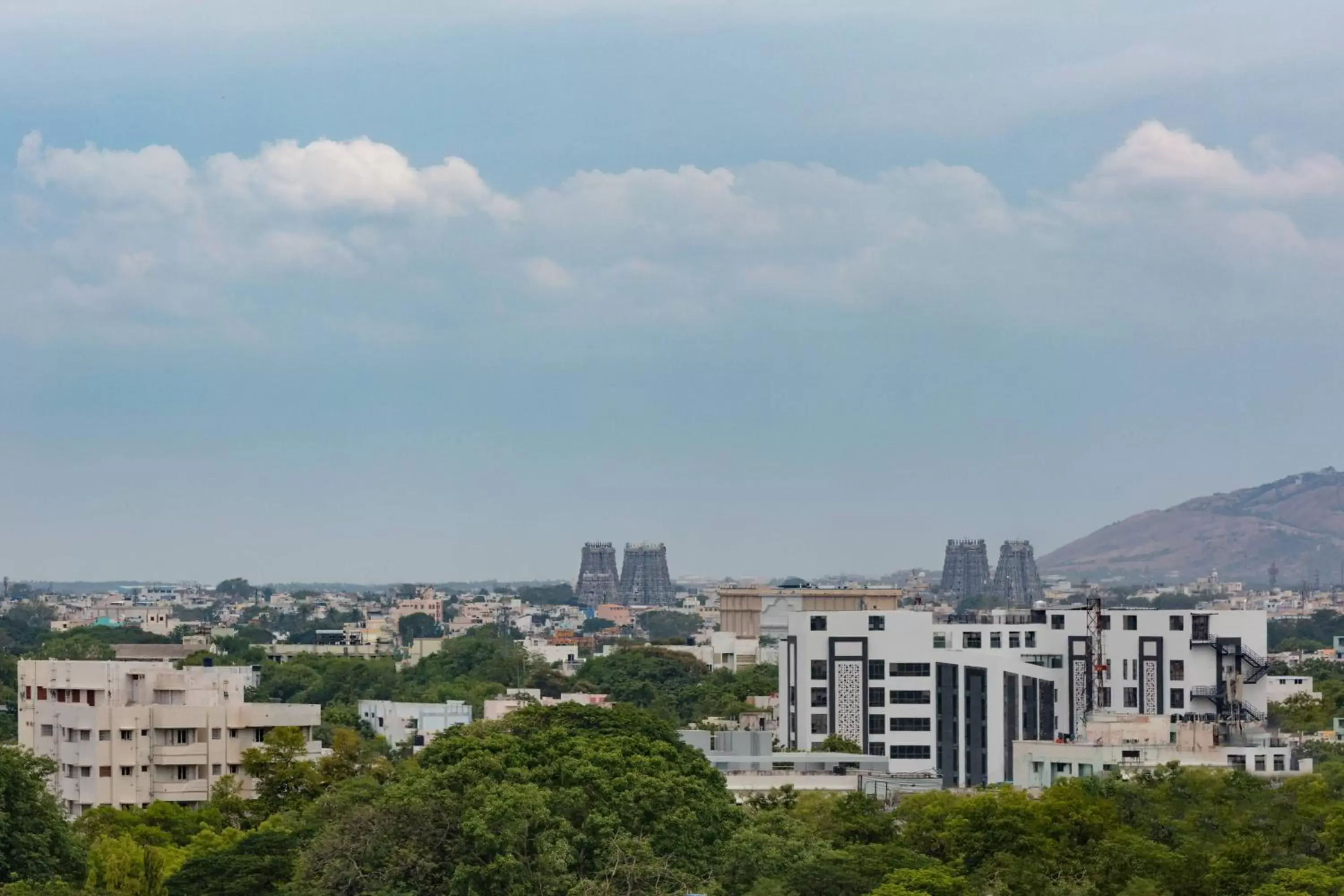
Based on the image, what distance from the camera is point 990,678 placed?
8081cm

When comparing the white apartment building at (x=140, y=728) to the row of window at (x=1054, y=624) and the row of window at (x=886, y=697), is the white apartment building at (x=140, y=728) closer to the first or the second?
the row of window at (x=886, y=697)

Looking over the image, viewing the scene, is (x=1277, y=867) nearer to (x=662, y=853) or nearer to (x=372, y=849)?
(x=662, y=853)

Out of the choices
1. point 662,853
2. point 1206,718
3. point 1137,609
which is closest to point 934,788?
point 1206,718

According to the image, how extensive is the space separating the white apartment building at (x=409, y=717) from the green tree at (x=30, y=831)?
5040 centimetres

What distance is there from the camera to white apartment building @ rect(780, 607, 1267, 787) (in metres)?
80.8

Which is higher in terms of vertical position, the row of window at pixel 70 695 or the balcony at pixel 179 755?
the row of window at pixel 70 695

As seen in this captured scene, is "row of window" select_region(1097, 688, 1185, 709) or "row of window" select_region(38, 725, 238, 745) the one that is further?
"row of window" select_region(1097, 688, 1185, 709)

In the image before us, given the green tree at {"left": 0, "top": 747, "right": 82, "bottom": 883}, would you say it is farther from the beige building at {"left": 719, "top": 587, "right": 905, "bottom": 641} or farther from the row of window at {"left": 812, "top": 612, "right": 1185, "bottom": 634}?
the beige building at {"left": 719, "top": 587, "right": 905, "bottom": 641}

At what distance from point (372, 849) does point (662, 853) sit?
202 inches

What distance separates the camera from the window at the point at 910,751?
265ft

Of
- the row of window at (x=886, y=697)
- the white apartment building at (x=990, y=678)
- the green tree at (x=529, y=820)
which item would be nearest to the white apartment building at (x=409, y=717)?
the row of window at (x=886, y=697)

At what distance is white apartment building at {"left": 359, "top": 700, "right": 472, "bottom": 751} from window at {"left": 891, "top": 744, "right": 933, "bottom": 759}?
25.7 m

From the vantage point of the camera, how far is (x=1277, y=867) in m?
44.2

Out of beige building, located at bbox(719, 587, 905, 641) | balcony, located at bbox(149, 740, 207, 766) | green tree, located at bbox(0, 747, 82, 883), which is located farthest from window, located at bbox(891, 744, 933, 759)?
beige building, located at bbox(719, 587, 905, 641)
